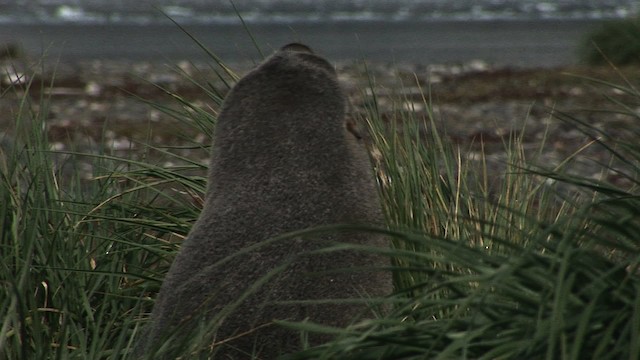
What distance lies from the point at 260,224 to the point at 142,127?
8856 millimetres

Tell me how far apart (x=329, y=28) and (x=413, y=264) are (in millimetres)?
30539

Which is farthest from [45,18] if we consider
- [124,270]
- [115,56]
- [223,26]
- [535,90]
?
[124,270]

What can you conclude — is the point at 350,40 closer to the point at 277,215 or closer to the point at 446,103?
the point at 446,103

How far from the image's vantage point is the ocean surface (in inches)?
925

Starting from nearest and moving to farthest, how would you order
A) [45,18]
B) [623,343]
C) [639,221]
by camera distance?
[623,343] < [639,221] < [45,18]

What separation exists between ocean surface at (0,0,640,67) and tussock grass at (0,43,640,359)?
9575 mm

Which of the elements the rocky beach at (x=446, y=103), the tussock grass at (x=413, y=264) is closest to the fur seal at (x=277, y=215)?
the tussock grass at (x=413, y=264)

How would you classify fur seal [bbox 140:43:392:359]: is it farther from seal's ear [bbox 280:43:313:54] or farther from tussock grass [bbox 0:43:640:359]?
tussock grass [bbox 0:43:640:359]

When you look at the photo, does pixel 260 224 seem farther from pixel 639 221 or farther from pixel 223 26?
pixel 223 26

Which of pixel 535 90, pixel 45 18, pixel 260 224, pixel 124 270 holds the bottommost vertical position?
pixel 45 18

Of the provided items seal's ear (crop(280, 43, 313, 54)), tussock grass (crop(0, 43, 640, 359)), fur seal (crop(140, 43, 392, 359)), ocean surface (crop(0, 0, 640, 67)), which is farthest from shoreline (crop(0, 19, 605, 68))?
fur seal (crop(140, 43, 392, 359))

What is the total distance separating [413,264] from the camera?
3064mm

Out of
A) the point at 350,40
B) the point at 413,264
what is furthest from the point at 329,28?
the point at 413,264

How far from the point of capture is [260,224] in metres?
2.88
